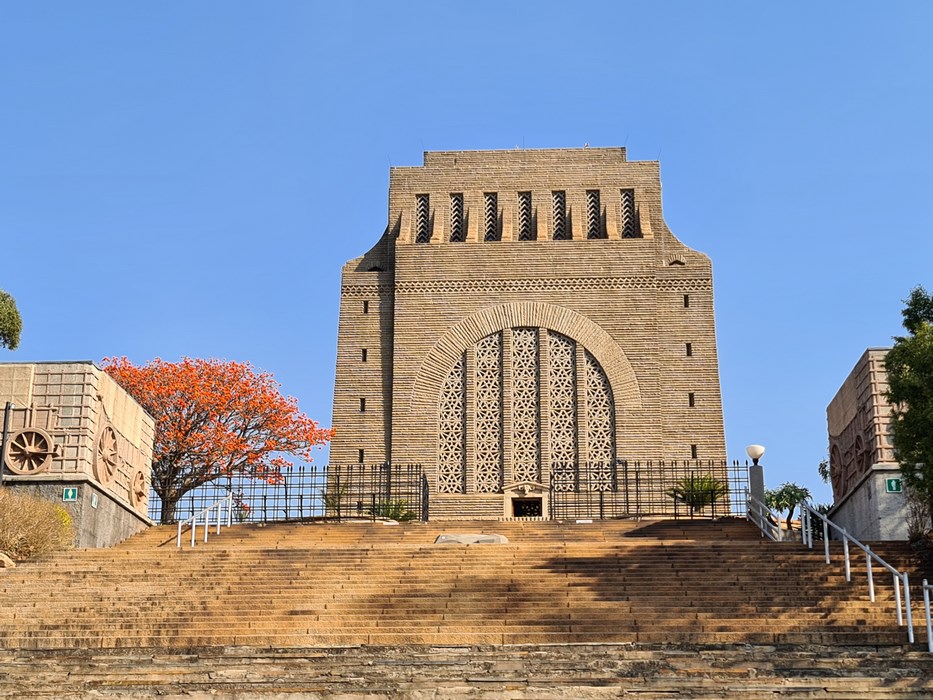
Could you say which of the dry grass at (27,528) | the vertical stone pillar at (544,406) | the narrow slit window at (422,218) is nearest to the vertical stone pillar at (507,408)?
the vertical stone pillar at (544,406)

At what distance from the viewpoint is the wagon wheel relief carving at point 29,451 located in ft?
79.6

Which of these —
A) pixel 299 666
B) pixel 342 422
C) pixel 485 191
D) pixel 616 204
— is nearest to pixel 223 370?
pixel 342 422

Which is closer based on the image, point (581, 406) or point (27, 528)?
point (27, 528)

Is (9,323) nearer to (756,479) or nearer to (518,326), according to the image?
(518,326)

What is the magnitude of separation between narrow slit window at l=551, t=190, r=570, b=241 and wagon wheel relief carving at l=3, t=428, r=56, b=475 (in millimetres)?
17039

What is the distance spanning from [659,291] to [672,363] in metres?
2.03

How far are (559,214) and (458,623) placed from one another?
74.8 feet

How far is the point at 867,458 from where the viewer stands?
24391 millimetres

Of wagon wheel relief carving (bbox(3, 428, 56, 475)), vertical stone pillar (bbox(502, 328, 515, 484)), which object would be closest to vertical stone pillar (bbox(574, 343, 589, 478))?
vertical stone pillar (bbox(502, 328, 515, 484))

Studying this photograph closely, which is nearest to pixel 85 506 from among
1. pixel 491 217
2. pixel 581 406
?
pixel 581 406

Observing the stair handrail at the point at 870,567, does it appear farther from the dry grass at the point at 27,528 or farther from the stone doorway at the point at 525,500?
the stone doorway at the point at 525,500

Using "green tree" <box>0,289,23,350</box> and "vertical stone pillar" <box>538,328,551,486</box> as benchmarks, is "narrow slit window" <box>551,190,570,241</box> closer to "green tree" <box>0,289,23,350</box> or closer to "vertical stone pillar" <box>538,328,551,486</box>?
"vertical stone pillar" <box>538,328,551,486</box>

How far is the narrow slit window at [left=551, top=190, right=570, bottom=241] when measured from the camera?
37719 millimetres

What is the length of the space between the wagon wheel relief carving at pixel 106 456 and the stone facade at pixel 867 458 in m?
13.4
